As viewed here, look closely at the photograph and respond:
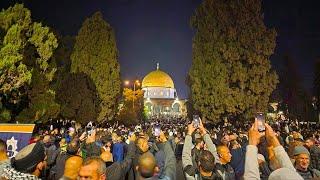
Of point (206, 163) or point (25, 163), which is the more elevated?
point (25, 163)

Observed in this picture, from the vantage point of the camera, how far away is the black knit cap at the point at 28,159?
375 centimetres

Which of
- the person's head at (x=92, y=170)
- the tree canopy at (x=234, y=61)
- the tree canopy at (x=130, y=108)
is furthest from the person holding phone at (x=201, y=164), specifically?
the tree canopy at (x=130, y=108)

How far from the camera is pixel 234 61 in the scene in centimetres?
3459

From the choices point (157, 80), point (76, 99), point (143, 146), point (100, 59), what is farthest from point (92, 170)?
point (157, 80)

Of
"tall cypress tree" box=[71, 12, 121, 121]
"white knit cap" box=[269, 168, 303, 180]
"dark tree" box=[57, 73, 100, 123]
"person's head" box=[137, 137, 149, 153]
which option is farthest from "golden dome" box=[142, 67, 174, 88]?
"white knit cap" box=[269, 168, 303, 180]

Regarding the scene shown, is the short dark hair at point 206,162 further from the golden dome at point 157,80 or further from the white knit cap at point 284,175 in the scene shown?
the golden dome at point 157,80

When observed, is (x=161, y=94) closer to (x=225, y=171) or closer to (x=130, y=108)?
(x=130, y=108)

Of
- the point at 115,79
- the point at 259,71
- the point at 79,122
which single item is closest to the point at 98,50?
the point at 115,79

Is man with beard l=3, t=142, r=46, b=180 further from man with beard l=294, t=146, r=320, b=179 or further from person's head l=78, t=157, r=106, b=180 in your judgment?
man with beard l=294, t=146, r=320, b=179

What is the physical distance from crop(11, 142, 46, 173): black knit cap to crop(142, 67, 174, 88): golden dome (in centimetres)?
13442

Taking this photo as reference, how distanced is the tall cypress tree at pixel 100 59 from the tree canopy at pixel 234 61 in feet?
30.1

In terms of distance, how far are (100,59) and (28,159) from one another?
3647 cm

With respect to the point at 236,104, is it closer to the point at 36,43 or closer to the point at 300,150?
the point at 36,43

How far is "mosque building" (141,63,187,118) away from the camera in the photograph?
448ft
